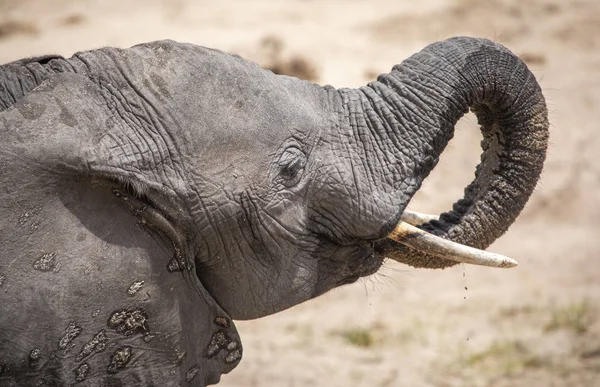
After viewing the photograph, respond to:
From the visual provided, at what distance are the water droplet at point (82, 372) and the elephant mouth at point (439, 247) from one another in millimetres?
1156

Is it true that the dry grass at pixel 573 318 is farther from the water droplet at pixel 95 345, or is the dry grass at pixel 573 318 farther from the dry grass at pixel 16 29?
the dry grass at pixel 16 29

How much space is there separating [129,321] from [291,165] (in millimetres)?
761

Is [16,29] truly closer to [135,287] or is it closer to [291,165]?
[291,165]

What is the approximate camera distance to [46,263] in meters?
3.03

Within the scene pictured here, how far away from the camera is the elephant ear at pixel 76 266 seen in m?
3.01

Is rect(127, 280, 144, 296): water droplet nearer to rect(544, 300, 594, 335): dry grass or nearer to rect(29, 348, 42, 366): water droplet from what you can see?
rect(29, 348, 42, 366): water droplet

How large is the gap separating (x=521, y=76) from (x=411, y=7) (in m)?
9.61

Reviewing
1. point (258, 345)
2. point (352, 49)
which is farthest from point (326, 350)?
point (352, 49)

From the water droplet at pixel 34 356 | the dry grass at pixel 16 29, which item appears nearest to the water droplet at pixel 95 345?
the water droplet at pixel 34 356

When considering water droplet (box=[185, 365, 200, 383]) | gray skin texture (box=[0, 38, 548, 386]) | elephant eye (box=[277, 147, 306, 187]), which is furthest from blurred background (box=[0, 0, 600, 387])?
water droplet (box=[185, 365, 200, 383])

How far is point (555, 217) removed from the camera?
30.7ft

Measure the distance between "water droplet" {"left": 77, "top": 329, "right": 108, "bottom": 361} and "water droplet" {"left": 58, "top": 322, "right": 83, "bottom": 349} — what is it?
6 centimetres

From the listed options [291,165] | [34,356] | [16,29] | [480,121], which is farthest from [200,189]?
[16,29]

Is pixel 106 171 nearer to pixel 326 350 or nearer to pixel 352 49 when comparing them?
pixel 326 350
